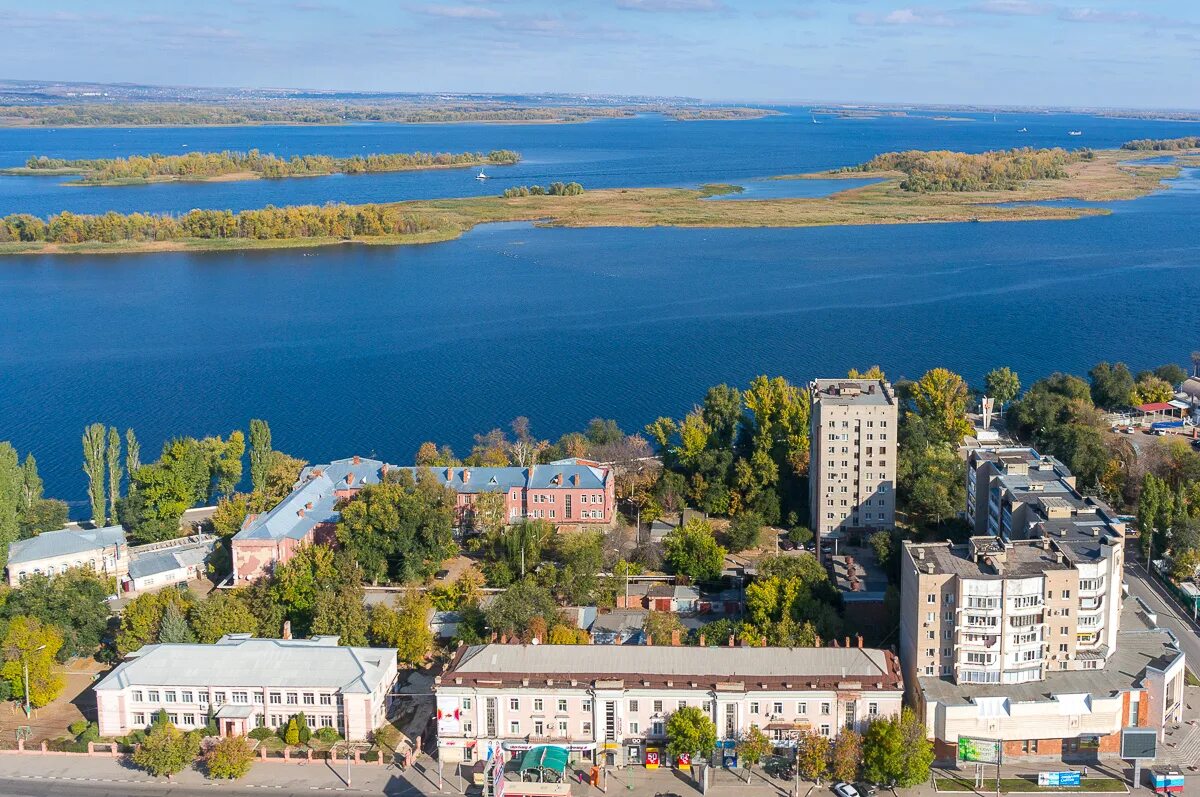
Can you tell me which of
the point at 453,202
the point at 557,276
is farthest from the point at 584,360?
the point at 453,202

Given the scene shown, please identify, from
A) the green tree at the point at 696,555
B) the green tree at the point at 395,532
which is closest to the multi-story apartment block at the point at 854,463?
the green tree at the point at 696,555

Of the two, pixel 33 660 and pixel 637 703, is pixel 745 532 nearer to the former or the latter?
pixel 637 703

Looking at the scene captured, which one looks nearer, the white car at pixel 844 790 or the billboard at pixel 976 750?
the white car at pixel 844 790

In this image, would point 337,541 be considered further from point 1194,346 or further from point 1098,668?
point 1194,346

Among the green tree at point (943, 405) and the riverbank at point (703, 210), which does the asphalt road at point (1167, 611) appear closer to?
the green tree at point (943, 405)

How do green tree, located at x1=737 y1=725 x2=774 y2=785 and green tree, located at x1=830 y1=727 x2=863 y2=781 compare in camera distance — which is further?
green tree, located at x1=737 y1=725 x2=774 y2=785

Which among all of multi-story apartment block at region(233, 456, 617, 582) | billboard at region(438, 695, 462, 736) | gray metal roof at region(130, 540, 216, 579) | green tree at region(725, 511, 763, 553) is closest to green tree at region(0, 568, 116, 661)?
gray metal roof at region(130, 540, 216, 579)

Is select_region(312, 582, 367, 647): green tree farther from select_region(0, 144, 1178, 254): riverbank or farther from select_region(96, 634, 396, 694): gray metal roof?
select_region(0, 144, 1178, 254): riverbank
